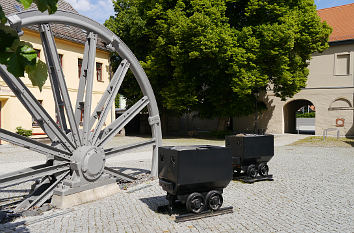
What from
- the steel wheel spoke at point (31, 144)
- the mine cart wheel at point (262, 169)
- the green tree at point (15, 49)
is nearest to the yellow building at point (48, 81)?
the steel wheel spoke at point (31, 144)

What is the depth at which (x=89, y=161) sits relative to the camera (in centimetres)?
702

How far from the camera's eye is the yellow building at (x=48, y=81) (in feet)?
62.7

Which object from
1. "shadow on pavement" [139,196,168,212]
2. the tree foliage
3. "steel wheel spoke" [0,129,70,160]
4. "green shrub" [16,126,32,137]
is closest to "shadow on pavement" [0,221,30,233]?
"steel wheel spoke" [0,129,70,160]

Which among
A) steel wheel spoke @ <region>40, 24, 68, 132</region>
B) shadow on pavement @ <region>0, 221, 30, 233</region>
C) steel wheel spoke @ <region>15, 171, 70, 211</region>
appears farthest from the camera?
steel wheel spoke @ <region>40, 24, 68, 132</region>

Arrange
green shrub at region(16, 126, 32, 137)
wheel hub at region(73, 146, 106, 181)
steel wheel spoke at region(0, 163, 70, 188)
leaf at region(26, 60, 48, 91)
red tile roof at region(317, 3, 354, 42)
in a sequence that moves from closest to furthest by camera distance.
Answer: leaf at region(26, 60, 48, 91)
steel wheel spoke at region(0, 163, 70, 188)
wheel hub at region(73, 146, 106, 181)
green shrub at region(16, 126, 32, 137)
red tile roof at region(317, 3, 354, 42)

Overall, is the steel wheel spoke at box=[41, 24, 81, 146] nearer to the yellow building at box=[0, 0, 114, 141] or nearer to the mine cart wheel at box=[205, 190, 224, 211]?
the mine cart wheel at box=[205, 190, 224, 211]

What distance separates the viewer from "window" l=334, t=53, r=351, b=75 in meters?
25.6

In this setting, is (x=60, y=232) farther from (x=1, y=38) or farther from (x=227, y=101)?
(x=227, y=101)

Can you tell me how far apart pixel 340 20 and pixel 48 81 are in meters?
23.2

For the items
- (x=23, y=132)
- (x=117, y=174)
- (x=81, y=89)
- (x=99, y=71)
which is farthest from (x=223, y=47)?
(x=81, y=89)

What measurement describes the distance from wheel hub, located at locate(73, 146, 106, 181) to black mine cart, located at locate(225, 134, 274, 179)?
373 centimetres

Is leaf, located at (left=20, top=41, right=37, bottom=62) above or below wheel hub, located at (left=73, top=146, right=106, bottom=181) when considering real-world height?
above

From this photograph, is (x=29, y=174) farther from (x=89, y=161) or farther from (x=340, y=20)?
(x=340, y=20)

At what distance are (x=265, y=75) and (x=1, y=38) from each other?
20172 millimetres
